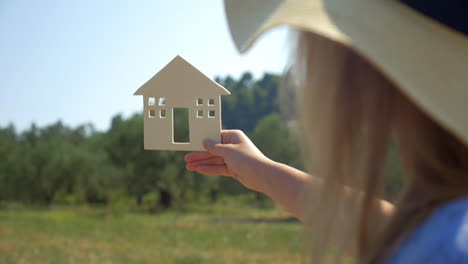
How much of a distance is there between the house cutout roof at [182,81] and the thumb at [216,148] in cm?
19

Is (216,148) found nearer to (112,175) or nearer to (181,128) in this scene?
(181,128)

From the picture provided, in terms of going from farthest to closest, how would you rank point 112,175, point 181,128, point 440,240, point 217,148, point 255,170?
point 112,175, point 181,128, point 217,148, point 255,170, point 440,240

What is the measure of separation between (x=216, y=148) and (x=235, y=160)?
12 centimetres

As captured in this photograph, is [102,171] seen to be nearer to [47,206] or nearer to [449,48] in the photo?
[47,206]

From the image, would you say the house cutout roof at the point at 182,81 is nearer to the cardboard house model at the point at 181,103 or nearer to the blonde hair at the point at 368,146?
the cardboard house model at the point at 181,103

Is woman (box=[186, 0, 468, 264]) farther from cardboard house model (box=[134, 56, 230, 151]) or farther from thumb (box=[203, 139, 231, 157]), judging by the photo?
cardboard house model (box=[134, 56, 230, 151])

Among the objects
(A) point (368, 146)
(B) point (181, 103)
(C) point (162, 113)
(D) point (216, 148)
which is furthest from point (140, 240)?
(A) point (368, 146)

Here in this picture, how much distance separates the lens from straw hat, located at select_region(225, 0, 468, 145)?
0.63m

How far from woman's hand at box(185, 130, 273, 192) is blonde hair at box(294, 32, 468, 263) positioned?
73 cm

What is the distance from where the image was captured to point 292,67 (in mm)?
803

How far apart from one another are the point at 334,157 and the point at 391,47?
0.59 feet

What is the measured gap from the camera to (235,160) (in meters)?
1.58

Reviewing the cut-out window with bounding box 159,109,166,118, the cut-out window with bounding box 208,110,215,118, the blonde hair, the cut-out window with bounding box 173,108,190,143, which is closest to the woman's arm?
the cut-out window with bounding box 208,110,215,118

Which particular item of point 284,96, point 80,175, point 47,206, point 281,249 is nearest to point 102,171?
point 80,175
